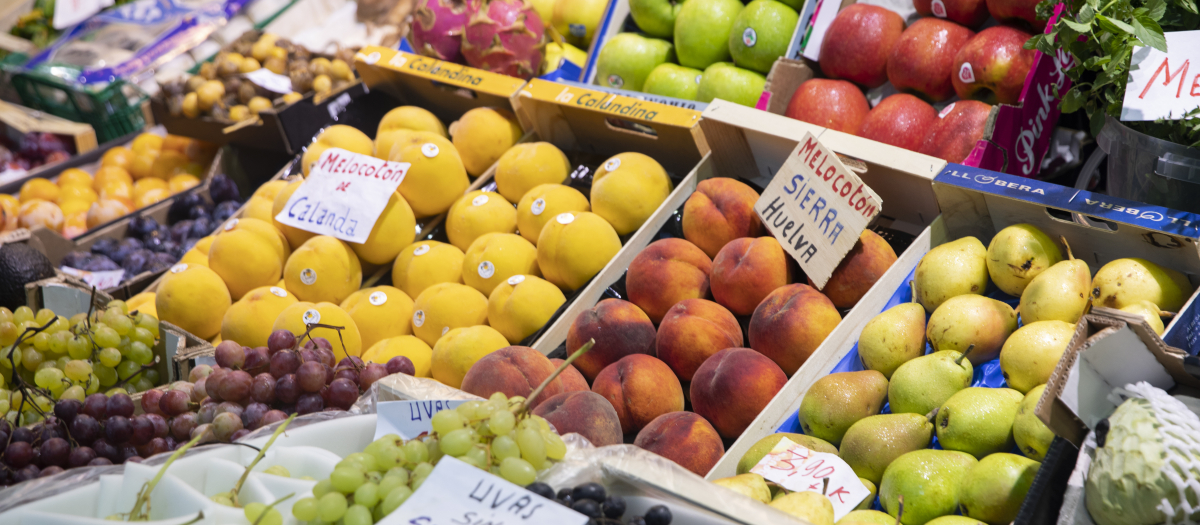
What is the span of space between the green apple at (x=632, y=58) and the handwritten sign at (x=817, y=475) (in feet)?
6.32

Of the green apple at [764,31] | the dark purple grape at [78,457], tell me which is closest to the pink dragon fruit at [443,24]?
the green apple at [764,31]

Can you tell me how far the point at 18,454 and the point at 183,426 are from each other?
270mm

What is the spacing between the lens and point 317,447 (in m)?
1.19

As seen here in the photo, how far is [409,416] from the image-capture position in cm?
124

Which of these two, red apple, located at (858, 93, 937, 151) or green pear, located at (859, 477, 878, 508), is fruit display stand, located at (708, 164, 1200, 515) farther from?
red apple, located at (858, 93, 937, 151)

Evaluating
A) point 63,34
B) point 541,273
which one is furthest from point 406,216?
point 63,34

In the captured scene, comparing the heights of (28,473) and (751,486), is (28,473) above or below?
below

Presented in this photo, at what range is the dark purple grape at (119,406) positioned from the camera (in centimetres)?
150

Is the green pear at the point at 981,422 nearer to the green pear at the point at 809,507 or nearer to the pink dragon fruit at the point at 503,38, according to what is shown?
the green pear at the point at 809,507

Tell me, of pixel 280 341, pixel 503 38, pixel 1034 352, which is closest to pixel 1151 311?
pixel 1034 352

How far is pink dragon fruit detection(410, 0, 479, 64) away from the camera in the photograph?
2.96m

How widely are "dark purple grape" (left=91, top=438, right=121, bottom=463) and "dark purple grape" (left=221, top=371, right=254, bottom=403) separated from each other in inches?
8.6

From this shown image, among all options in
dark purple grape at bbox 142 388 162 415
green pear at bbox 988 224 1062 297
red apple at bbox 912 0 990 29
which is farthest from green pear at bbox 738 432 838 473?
red apple at bbox 912 0 990 29

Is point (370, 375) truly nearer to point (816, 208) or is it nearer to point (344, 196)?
point (344, 196)
